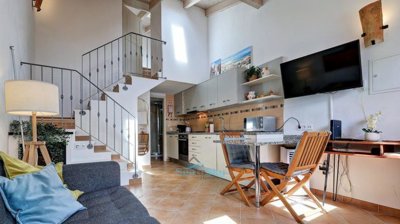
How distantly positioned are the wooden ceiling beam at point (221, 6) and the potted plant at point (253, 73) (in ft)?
5.71

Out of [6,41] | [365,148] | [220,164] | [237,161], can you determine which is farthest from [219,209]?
[6,41]

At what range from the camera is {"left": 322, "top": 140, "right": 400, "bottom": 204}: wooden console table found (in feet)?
6.81

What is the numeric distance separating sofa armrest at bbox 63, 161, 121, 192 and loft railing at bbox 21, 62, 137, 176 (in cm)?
222

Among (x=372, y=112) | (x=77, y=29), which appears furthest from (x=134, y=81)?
(x=372, y=112)

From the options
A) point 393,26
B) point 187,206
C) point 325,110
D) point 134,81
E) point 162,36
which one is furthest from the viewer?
point 162,36

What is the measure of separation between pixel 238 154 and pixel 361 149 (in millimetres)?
1431

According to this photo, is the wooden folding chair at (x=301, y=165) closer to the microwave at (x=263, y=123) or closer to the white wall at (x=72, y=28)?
the microwave at (x=263, y=123)

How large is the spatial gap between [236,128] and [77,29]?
14.6 feet

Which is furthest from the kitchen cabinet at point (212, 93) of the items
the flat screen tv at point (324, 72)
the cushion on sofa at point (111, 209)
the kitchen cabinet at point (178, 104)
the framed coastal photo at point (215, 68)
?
the cushion on sofa at point (111, 209)

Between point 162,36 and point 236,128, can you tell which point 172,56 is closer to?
point 162,36

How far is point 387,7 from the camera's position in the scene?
2.44 m

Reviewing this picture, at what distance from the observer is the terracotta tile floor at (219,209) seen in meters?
2.24

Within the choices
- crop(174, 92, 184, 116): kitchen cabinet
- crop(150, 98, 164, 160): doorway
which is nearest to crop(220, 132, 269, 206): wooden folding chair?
crop(174, 92, 184, 116): kitchen cabinet

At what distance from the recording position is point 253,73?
4.07m
